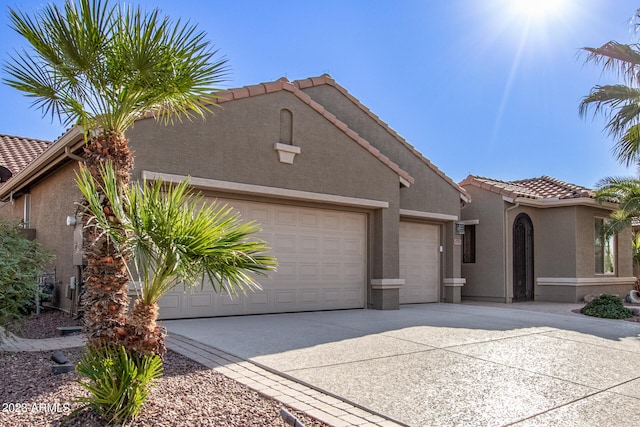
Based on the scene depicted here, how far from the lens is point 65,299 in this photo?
10508 millimetres

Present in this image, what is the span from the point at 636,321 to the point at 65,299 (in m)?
12.9

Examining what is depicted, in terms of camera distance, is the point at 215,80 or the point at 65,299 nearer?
the point at 215,80

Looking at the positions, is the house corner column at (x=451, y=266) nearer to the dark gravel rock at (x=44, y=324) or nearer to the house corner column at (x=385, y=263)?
the house corner column at (x=385, y=263)

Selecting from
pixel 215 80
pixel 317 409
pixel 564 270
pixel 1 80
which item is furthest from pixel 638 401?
pixel 564 270

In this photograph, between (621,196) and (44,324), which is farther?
(621,196)

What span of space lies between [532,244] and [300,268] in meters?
9.47

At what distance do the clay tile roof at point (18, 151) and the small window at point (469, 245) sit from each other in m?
14.4

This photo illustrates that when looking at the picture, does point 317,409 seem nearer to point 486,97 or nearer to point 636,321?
point 636,321

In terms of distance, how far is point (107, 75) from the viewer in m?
4.81

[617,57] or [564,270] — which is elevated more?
[617,57]

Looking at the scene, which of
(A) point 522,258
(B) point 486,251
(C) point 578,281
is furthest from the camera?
(A) point 522,258

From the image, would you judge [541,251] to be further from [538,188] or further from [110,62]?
[110,62]

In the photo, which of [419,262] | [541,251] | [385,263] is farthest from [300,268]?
[541,251]

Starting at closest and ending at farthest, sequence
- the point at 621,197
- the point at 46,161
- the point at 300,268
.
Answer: the point at 46,161
the point at 300,268
the point at 621,197
